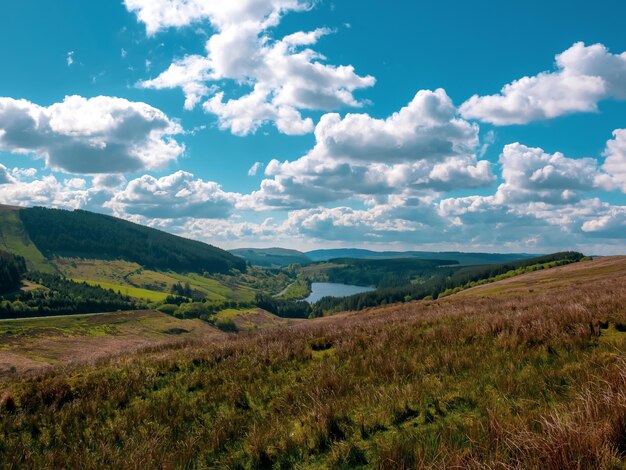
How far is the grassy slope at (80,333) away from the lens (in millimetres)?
94938

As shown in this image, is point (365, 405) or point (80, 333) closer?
point (365, 405)

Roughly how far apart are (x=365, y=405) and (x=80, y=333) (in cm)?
16796

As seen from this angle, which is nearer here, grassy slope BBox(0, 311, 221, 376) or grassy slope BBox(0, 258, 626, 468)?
grassy slope BBox(0, 258, 626, 468)

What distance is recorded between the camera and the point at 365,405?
6.01 metres

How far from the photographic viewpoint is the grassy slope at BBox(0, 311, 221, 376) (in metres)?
94.9

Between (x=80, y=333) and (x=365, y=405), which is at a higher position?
(x=365, y=405)

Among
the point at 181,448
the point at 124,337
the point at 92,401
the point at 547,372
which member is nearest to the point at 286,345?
the point at 92,401

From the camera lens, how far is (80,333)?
141500 millimetres

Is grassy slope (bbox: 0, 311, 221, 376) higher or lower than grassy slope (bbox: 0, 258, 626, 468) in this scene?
lower

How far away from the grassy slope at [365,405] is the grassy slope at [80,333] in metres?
74.2

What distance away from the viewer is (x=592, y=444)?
128 inches

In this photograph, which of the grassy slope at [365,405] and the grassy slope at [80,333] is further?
the grassy slope at [80,333]

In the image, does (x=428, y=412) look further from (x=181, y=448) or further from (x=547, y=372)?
(x=181, y=448)

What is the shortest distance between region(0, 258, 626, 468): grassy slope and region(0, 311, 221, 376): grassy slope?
7417 centimetres
